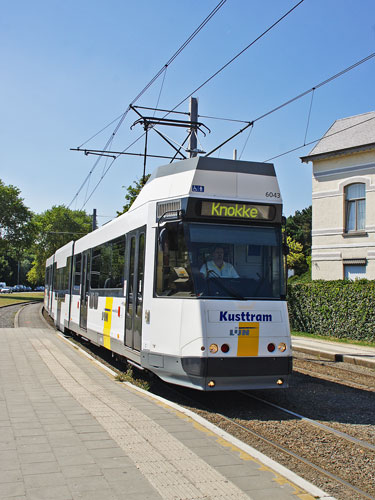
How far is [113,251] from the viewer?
11.6 metres

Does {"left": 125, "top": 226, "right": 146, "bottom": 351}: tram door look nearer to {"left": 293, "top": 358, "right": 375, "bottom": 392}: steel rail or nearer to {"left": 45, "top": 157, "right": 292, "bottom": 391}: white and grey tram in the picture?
{"left": 45, "top": 157, "right": 292, "bottom": 391}: white and grey tram

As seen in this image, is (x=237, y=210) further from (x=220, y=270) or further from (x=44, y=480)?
(x=44, y=480)

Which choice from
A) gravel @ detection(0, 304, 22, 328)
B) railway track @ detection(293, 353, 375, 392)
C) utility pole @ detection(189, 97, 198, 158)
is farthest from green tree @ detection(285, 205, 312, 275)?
railway track @ detection(293, 353, 375, 392)

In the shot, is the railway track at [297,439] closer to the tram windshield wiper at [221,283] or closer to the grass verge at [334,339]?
the tram windshield wiper at [221,283]

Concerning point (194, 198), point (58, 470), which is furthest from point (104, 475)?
point (194, 198)

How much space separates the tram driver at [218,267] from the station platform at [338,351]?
292 inches

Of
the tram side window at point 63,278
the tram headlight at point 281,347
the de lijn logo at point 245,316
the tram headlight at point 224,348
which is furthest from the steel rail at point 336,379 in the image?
the tram side window at point 63,278

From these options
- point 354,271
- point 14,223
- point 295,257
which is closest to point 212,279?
point 354,271

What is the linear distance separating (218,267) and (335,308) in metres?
13.6

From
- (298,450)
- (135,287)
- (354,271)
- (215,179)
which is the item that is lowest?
(298,450)

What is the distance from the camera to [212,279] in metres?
7.81

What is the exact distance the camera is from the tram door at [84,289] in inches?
584

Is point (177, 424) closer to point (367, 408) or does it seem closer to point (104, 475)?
point (104, 475)

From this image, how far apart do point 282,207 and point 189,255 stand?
1773mm
